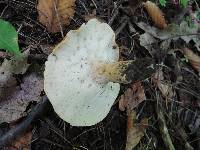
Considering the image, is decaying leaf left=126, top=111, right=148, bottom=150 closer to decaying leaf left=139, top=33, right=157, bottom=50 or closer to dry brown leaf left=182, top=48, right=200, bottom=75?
decaying leaf left=139, top=33, right=157, bottom=50

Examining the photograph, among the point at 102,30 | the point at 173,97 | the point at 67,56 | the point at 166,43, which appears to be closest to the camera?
the point at 67,56

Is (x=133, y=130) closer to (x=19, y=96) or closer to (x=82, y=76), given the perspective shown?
(x=82, y=76)

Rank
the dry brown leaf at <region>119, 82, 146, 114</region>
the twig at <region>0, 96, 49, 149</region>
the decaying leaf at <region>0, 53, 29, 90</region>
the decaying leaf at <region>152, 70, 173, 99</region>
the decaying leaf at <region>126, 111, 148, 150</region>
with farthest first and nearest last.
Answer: the decaying leaf at <region>152, 70, 173, 99</region>, the dry brown leaf at <region>119, 82, 146, 114</region>, the decaying leaf at <region>126, 111, 148, 150</region>, the decaying leaf at <region>0, 53, 29, 90</region>, the twig at <region>0, 96, 49, 149</region>

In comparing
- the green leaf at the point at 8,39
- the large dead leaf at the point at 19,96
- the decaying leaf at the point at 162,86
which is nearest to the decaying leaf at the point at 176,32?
the decaying leaf at the point at 162,86

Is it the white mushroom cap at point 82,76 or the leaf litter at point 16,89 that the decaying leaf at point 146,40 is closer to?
the white mushroom cap at point 82,76

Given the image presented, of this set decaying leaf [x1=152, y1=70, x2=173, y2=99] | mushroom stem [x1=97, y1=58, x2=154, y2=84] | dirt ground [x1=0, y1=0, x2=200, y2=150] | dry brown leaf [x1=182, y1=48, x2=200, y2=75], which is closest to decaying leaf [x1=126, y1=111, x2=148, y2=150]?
dirt ground [x1=0, y1=0, x2=200, y2=150]

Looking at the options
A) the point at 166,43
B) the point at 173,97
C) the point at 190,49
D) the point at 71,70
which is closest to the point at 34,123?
the point at 71,70

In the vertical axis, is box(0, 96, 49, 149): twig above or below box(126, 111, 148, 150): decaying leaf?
above

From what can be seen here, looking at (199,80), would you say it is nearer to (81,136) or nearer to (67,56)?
(81,136)
